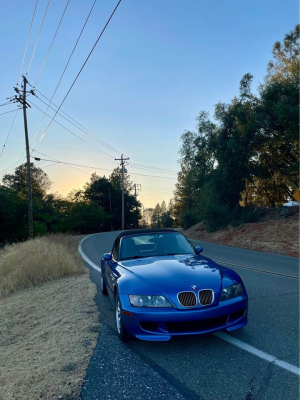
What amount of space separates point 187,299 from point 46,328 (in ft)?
9.50

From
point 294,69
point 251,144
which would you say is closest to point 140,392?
point 251,144

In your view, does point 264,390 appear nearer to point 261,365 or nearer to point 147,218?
point 261,365

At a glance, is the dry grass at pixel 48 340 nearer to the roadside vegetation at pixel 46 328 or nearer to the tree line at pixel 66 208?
the roadside vegetation at pixel 46 328

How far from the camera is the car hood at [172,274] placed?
13.8 feet

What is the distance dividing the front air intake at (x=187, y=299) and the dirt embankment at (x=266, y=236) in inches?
502

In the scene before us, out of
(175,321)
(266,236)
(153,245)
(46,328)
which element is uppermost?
(153,245)

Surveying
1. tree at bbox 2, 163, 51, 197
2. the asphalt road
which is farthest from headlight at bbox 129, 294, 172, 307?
tree at bbox 2, 163, 51, 197

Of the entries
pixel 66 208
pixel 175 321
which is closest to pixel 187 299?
pixel 175 321

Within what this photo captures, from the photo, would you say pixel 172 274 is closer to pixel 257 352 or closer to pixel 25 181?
pixel 257 352

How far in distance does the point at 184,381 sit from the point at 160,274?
58.0 inches

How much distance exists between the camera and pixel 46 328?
572cm

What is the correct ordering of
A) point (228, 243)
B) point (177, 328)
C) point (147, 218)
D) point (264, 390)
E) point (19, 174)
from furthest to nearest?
point (147, 218) → point (19, 174) → point (228, 243) → point (177, 328) → point (264, 390)

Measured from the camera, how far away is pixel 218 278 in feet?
Result: 14.7

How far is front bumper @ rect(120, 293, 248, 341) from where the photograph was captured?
3.96 meters
